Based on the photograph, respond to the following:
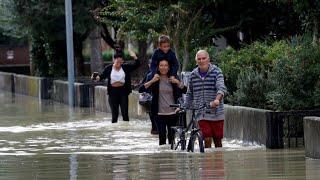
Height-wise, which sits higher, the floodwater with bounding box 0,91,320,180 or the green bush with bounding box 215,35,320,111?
the green bush with bounding box 215,35,320,111

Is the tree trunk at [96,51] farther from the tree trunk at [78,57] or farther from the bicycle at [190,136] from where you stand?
the bicycle at [190,136]

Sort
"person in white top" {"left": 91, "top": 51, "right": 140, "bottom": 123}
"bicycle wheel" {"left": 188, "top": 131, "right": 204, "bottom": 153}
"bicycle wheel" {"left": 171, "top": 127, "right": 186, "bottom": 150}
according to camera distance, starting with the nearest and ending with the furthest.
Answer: "bicycle wheel" {"left": 188, "top": 131, "right": 204, "bottom": 153} < "bicycle wheel" {"left": 171, "top": 127, "right": 186, "bottom": 150} < "person in white top" {"left": 91, "top": 51, "right": 140, "bottom": 123}

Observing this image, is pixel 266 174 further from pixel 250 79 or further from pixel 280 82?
pixel 250 79

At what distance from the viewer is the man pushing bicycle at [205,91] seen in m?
14.5

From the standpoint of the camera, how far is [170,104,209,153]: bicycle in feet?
47.2

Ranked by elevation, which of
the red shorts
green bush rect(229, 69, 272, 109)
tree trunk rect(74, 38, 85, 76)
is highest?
tree trunk rect(74, 38, 85, 76)

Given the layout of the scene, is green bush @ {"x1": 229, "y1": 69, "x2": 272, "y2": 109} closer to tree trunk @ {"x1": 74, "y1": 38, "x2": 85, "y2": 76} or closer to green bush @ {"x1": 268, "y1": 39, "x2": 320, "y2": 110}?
green bush @ {"x1": 268, "y1": 39, "x2": 320, "y2": 110}

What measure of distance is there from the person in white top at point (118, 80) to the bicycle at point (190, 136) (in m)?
5.54

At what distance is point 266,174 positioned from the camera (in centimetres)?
1141

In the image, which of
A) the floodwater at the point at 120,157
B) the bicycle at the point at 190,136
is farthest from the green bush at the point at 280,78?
the bicycle at the point at 190,136

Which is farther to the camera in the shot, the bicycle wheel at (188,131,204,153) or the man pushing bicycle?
the man pushing bicycle

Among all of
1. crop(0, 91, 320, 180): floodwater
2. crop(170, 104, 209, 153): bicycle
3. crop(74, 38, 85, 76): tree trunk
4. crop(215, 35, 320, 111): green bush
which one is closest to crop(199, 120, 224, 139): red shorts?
crop(170, 104, 209, 153): bicycle

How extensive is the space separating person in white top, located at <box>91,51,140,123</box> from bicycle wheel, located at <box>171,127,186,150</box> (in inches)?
237

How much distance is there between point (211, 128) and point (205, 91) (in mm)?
616
